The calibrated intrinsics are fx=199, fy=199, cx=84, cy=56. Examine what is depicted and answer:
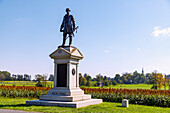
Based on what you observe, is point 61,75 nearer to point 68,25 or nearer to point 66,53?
point 66,53

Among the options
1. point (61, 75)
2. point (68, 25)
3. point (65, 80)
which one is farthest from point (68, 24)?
point (65, 80)

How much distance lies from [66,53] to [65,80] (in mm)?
1781

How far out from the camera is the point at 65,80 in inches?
513

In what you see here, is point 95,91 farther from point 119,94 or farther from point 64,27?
point 64,27

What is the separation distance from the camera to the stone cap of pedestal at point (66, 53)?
1284 centimetres

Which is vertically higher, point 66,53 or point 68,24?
point 68,24

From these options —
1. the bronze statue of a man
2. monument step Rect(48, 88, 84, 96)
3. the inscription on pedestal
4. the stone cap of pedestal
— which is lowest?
monument step Rect(48, 88, 84, 96)

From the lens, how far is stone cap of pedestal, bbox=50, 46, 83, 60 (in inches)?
505

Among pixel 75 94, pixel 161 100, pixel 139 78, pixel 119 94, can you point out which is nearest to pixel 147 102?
pixel 161 100

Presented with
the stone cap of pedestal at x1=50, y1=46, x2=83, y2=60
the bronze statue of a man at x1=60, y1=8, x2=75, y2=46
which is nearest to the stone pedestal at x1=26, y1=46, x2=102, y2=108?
the stone cap of pedestal at x1=50, y1=46, x2=83, y2=60

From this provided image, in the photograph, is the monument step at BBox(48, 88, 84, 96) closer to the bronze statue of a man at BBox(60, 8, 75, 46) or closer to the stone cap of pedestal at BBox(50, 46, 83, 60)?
the stone cap of pedestal at BBox(50, 46, 83, 60)

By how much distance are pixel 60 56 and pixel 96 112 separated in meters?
4.87

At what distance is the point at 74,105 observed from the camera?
36.0ft

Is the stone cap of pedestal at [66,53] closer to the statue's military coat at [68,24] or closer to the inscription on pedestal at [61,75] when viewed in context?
the inscription on pedestal at [61,75]
